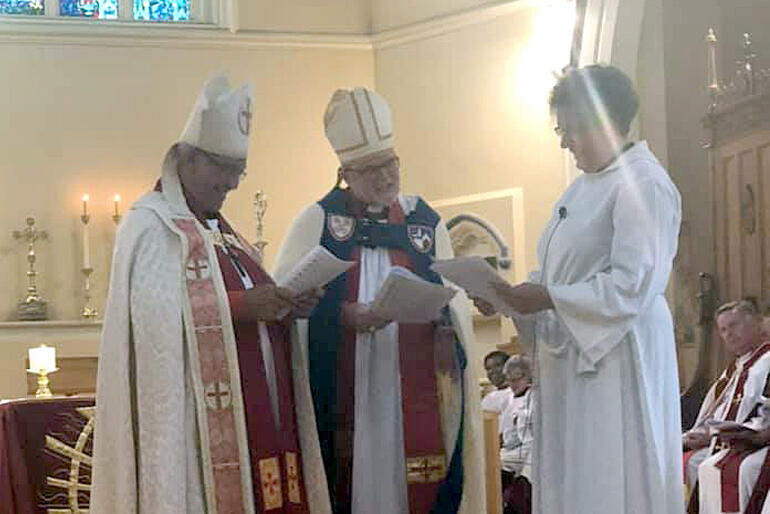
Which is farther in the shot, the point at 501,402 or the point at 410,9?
the point at 410,9

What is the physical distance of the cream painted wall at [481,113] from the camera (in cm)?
978

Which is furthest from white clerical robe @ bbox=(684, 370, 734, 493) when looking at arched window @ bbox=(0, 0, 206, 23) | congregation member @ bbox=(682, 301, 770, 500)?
arched window @ bbox=(0, 0, 206, 23)

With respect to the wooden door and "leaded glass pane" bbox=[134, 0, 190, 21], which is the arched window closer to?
"leaded glass pane" bbox=[134, 0, 190, 21]

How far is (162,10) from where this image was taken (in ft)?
36.3

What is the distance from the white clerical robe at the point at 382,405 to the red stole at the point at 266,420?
0.23m

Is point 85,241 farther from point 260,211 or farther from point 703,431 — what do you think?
point 703,431

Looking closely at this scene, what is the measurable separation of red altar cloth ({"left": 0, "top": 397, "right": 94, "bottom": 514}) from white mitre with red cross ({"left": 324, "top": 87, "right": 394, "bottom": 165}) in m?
1.97

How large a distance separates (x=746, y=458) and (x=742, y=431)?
0.15 meters

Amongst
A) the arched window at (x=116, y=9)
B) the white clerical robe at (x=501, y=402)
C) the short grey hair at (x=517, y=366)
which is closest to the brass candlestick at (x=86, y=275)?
the arched window at (x=116, y=9)

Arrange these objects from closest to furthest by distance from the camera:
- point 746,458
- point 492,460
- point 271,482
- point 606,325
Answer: point 606,325 < point 271,482 < point 492,460 < point 746,458

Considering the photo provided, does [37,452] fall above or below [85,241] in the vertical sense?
below

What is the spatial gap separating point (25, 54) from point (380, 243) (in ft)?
23.2

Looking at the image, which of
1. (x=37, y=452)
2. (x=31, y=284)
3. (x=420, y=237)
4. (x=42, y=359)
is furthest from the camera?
(x=31, y=284)

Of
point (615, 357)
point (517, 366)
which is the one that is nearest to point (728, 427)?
point (517, 366)
